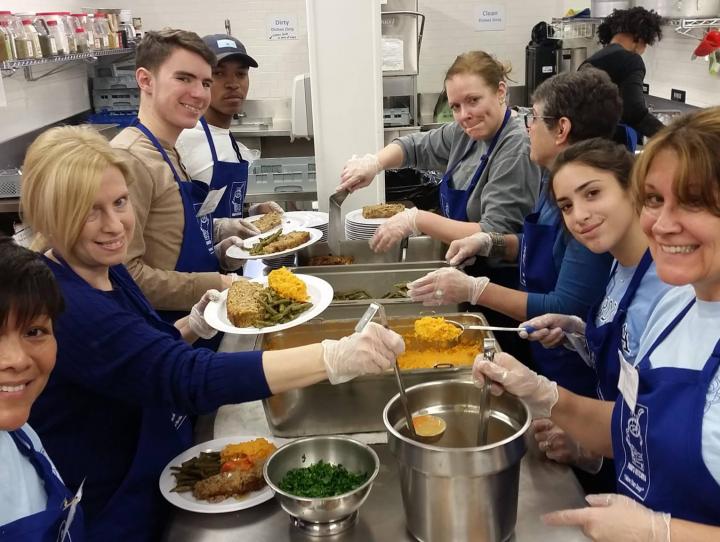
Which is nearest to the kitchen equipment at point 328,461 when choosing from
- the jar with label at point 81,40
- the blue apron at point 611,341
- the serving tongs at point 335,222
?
the blue apron at point 611,341

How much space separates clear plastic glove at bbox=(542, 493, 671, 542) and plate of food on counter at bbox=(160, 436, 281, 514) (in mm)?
674

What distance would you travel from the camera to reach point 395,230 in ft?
9.27

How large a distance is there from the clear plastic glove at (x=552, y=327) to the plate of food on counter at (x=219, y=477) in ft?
2.80

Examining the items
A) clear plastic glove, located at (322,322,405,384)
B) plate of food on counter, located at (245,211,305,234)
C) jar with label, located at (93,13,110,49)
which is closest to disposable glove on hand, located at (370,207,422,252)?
plate of food on counter, located at (245,211,305,234)

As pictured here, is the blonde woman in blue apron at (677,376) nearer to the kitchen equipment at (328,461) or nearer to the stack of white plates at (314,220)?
the kitchen equipment at (328,461)

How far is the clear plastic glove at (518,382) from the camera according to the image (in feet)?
4.75

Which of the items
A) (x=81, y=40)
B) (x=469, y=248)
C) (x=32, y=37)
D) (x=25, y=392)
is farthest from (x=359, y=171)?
(x=81, y=40)

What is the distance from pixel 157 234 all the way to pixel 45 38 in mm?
3068

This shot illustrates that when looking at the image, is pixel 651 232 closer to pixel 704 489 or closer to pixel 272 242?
pixel 704 489

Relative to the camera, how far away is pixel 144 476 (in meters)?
1.55

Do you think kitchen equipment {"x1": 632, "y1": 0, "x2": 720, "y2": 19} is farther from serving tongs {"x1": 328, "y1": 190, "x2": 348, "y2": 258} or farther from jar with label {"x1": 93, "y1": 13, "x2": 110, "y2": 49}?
jar with label {"x1": 93, "y1": 13, "x2": 110, "y2": 49}

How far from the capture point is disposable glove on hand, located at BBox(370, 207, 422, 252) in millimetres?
2830

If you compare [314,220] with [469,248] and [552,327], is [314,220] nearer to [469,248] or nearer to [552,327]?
[469,248]

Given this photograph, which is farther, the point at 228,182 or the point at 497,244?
the point at 228,182
